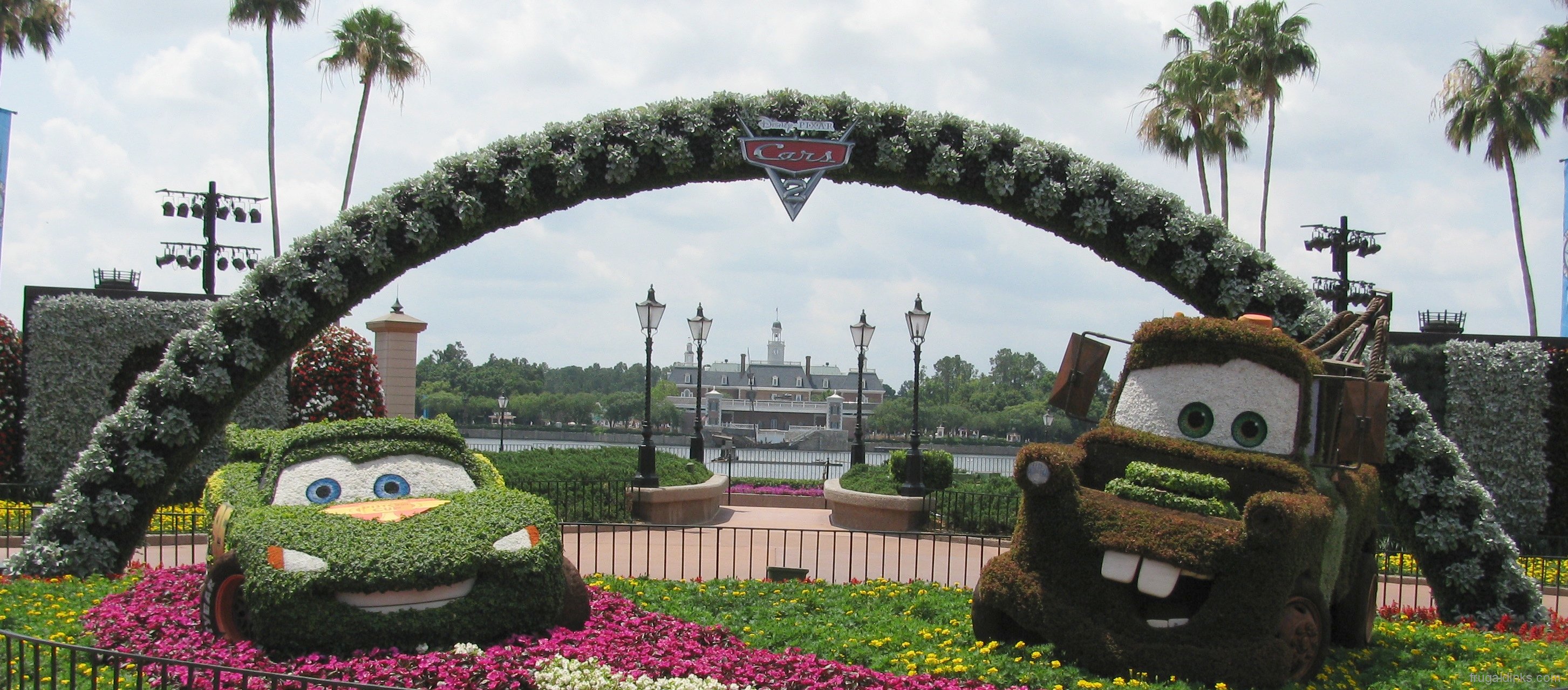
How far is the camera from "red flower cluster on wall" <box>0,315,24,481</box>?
16656 millimetres

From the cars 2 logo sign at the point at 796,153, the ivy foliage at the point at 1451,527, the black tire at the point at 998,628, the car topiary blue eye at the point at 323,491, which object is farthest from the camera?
the cars 2 logo sign at the point at 796,153

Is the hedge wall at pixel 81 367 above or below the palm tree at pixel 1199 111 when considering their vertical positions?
below

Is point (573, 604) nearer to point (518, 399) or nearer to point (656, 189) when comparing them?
point (656, 189)

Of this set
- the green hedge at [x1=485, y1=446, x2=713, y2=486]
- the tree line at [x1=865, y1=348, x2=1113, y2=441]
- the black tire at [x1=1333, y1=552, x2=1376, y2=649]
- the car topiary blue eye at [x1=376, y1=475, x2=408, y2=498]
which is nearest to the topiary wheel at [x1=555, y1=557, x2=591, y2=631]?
the car topiary blue eye at [x1=376, y1=475, x2=408, y2=498]

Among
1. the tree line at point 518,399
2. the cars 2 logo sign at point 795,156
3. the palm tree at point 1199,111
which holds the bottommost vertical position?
the tree line at point 518,399

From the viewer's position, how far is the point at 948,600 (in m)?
9.42

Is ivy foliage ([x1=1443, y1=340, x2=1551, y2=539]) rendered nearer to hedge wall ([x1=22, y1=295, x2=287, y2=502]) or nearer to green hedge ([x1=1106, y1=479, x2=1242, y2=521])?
green hedge ([x1=1106, y1=479, x2=1242, y2=521])

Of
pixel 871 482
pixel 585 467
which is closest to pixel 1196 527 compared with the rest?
pixel 871 482

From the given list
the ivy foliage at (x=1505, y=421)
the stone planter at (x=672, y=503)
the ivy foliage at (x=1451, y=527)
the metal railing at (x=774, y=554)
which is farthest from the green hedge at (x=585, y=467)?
the ivy foliage at (x=1505, y=421)

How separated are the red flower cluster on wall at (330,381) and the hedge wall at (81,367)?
148 centimetres

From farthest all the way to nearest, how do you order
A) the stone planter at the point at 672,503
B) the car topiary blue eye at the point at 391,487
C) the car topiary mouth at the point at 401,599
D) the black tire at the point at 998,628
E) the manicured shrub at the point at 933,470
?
the manicured shrub at the point at 933,470
the stone planter at the point at 672,503
the car topiary blue eye at the point at 391,487
the black tire at the point at 998,628
the car topiary mouth at the point at 401,599

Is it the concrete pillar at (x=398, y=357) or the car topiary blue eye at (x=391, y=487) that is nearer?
the car topiary blue eye at (x=391, y=487)

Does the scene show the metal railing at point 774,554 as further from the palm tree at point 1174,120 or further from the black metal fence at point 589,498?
the palm tree at point 1174,120

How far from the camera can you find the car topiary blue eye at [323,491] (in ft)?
25.2
